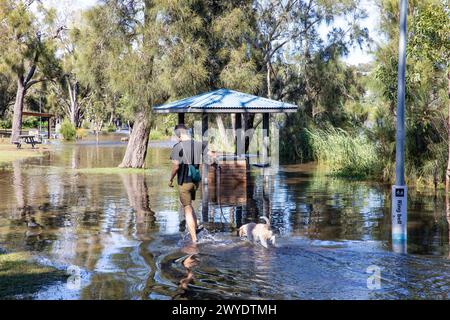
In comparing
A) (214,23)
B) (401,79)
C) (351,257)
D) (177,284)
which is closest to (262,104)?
(214,23)

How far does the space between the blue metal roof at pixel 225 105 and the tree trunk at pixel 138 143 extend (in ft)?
16.6

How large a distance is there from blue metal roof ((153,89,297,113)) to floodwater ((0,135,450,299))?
85.0 inches

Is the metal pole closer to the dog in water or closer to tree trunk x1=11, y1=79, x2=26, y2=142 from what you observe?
the dog in water

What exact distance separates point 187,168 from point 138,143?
45.2 ft

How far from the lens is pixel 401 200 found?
31.3ft

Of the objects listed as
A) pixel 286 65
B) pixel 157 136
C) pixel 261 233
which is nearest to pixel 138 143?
pixel 286 65

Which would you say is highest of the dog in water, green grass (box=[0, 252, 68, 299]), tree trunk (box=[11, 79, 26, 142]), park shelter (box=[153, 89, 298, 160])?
tree trunk (box=[11, 79, 26, 142])

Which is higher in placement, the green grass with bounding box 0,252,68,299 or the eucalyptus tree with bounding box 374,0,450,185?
the eucalyptus tree with bounding box 374,0,450,185

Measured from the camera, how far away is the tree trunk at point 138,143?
2356 centimetres

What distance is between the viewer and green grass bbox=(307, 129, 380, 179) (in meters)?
21.0

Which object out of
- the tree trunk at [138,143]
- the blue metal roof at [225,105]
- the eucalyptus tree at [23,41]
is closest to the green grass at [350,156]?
the blue metal roof at [225,105]

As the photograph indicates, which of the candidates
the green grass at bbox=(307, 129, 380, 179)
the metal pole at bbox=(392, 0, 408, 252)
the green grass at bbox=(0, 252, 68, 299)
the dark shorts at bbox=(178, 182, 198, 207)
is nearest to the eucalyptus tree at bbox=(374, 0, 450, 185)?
the green grass at bbox=(307, 129, 380, 179)

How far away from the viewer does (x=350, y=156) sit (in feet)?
73.9
